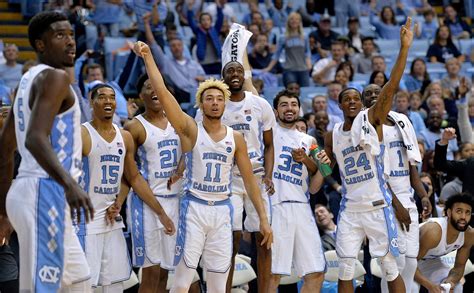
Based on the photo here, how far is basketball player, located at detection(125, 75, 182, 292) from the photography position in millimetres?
9812

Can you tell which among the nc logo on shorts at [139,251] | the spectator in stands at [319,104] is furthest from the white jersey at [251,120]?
the spectator in stands at [319,104]

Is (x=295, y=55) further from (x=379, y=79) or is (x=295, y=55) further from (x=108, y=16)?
(x=108, y=16)

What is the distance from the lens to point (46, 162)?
5.96 meters

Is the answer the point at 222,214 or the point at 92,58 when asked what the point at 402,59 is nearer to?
the point at 222,214

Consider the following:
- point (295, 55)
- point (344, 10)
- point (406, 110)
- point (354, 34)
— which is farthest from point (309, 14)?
point (406, 110)

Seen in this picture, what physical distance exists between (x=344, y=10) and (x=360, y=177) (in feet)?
34.2

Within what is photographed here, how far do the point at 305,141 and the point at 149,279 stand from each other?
2.15 metres

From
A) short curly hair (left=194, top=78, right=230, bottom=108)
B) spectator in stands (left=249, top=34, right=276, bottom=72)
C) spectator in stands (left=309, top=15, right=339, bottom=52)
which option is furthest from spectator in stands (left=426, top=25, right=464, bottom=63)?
short curly hair (left=194, top=78, right=230, bottom=108)

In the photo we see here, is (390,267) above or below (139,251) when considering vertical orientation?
below

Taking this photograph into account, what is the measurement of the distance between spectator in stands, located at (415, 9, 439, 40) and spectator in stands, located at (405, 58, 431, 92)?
3287mm

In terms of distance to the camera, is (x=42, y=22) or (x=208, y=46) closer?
(x=42, y=22)

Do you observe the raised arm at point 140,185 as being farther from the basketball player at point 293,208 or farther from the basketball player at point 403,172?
the basketball player at point 403,172

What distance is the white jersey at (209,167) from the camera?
9.25 m

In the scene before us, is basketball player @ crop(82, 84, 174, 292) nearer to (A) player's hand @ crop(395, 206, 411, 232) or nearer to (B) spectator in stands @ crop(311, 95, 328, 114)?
(A) player's hand @ crop(395, 206, 411, 232)
